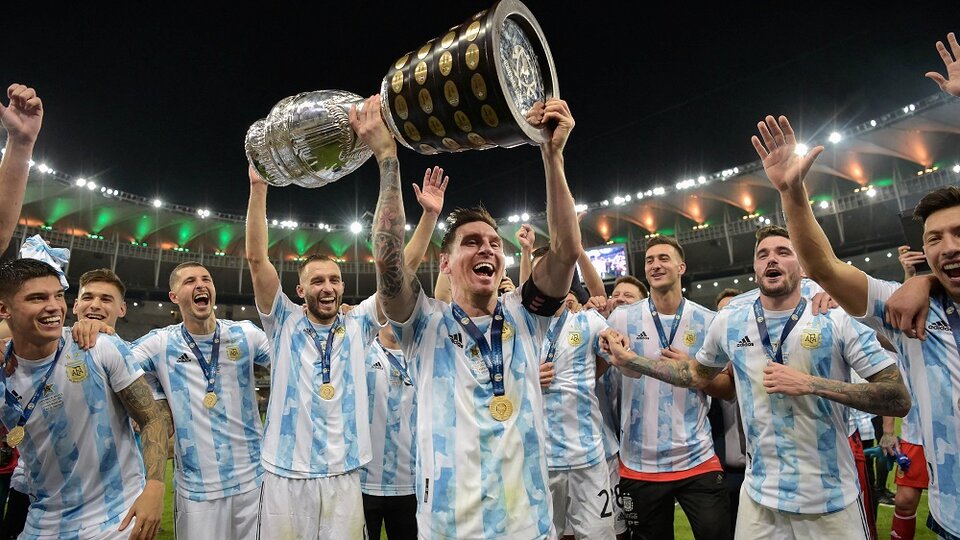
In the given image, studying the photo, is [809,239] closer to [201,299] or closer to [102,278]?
[201,299]

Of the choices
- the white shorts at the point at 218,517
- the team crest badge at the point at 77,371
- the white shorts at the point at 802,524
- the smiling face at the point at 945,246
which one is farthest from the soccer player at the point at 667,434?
the team crest badge at the point at 77,371

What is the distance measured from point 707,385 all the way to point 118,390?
12.6ft

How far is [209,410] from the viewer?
4215 millimetres

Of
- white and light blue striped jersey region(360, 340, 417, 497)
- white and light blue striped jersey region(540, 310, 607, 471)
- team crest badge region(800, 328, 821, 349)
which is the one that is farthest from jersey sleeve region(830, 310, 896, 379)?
white and light blue striped jersey region(360, 340, 417, 497)

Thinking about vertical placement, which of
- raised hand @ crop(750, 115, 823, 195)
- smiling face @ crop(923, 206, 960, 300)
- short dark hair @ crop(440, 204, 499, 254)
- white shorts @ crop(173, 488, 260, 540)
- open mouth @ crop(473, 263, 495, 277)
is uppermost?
raised hand @ crop(750, 115, 823, 195)

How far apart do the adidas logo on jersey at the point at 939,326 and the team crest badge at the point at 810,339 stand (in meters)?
0.86

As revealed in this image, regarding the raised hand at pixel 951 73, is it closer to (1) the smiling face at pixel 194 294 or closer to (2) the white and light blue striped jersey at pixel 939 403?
(2) the white and light blue striped jersey at pixel 939 403

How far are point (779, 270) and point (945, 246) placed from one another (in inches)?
46.0

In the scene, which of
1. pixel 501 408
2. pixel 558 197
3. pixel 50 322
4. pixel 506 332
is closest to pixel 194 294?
pixel 50 322

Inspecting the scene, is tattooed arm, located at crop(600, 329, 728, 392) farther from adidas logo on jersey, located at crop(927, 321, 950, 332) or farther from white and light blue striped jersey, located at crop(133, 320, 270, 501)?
white and light blue striped jersey, located at crop(133, 320, 270, 501)

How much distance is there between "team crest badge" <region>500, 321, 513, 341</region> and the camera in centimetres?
275

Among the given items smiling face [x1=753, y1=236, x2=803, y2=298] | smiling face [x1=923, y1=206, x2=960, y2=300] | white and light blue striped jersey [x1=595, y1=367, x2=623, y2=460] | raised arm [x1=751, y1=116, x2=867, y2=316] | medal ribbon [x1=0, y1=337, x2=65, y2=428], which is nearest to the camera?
smiling face [x1=923, y1=206, x2=960, y2=300]

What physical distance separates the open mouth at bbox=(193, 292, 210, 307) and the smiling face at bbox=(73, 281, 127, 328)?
88 cm

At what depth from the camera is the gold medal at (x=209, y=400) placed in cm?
420
